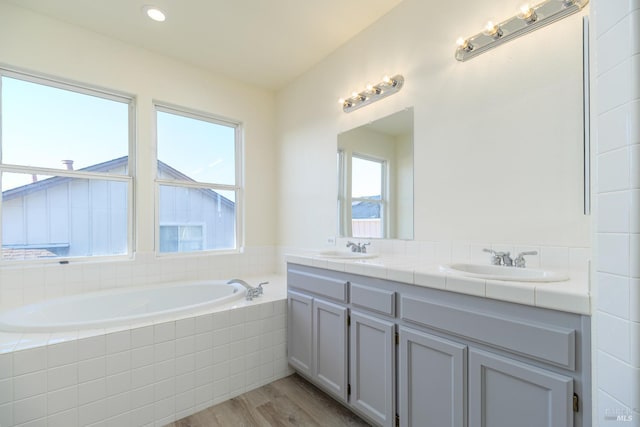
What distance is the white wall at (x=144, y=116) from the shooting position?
221 cm

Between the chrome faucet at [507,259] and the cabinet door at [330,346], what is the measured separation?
0.87 meters

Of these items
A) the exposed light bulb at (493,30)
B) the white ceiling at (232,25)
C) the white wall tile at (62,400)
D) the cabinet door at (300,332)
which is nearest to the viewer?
the white wall tile at (62,400)

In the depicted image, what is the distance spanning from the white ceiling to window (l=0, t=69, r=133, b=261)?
566 millimetres

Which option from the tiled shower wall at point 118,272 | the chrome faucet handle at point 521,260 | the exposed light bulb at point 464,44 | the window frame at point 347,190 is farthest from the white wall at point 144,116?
the chrome faucet handle at point 521,260

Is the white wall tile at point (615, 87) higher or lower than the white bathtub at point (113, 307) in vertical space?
higher

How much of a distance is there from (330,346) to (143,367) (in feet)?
3.67

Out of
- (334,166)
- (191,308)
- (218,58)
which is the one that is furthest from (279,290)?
(218,58)

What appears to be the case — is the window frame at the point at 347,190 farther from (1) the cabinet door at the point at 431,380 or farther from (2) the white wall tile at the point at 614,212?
(2) the white wall tile at the point at 614,212

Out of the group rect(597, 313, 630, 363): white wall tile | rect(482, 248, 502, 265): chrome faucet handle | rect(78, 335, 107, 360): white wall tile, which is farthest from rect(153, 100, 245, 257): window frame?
rect(597, 313, 630, 363): white wall tile

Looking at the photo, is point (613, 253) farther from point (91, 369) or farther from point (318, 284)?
point (91, 369)

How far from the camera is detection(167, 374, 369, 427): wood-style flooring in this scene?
1.76 m

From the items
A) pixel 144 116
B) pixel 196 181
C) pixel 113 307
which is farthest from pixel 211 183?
pixel 113 307

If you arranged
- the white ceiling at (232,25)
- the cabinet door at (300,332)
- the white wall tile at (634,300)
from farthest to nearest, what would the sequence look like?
the white ceiling at (232,25)
the cabinet door at (300,332)
the white wall tile at (634,300)

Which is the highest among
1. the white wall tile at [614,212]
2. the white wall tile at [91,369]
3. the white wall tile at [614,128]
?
the white wall tile at [614,128]
